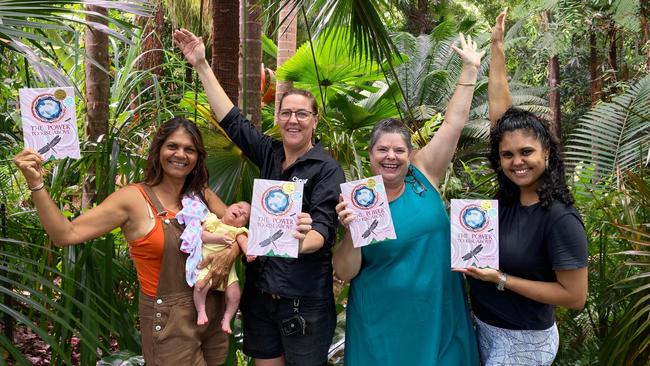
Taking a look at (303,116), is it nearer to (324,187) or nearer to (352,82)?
(324,187)

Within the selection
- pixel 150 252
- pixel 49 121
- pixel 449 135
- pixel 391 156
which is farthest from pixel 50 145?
pixel 449 135

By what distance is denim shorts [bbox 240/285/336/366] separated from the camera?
2.73 meters

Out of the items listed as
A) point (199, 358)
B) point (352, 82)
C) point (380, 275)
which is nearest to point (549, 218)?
point (380, 275)

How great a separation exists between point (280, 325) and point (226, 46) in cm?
223

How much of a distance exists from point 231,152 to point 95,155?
0.67m

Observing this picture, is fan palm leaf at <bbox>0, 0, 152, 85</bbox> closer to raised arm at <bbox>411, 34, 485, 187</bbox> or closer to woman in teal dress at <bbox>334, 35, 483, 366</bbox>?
woman in teal dress at <bbox>334, 35, 483, 366</bbox>

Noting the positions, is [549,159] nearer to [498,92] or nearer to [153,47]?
[498,92]

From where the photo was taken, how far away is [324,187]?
2.72 metres

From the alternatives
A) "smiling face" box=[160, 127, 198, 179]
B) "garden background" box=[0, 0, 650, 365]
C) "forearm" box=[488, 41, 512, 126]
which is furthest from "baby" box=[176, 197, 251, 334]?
"forearm" box=[488, 41, 512, 126]

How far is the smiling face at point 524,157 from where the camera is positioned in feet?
8.21

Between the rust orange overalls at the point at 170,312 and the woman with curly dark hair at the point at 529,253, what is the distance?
1.09m

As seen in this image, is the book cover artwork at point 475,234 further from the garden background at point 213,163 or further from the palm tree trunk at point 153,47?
the palm tree trunk at point 153,47

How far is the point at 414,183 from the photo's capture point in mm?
2803

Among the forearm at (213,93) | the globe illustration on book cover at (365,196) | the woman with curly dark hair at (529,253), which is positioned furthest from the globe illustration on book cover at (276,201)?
the woman with curly dark hair at (529,253)
